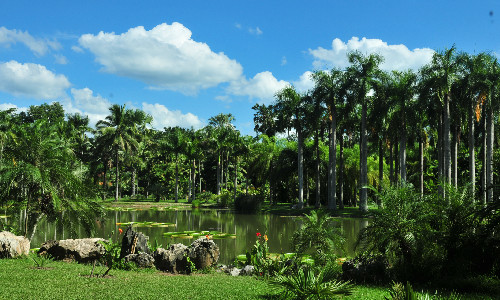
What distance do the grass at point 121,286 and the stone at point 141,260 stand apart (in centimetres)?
119

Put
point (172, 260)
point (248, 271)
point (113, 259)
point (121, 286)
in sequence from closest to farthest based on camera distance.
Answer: point (121, 286), point (172, 260), point (113, 259), point (248, 271)

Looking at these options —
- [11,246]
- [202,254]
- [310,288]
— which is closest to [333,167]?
Answer: [202,254]

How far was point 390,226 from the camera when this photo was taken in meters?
11.7

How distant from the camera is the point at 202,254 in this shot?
13422 millimetres

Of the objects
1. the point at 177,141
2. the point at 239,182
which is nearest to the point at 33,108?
the point at 177,141

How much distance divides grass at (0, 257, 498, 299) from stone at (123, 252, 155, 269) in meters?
1.19

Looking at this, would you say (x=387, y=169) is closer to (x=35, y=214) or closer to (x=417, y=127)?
(x=417, y=127)

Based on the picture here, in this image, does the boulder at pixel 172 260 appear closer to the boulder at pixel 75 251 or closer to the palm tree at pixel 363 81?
the boulder at pixel 75 251

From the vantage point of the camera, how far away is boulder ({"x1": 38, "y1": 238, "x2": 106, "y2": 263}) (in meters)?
13.5

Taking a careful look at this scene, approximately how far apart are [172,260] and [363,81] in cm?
3354

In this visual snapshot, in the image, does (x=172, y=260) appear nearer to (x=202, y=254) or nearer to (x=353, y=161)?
(x=202, y=254)

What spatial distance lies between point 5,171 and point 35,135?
1.66 meters

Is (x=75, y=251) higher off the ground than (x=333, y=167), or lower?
lower

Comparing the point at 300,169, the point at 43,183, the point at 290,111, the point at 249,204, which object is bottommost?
the point at 249,204
